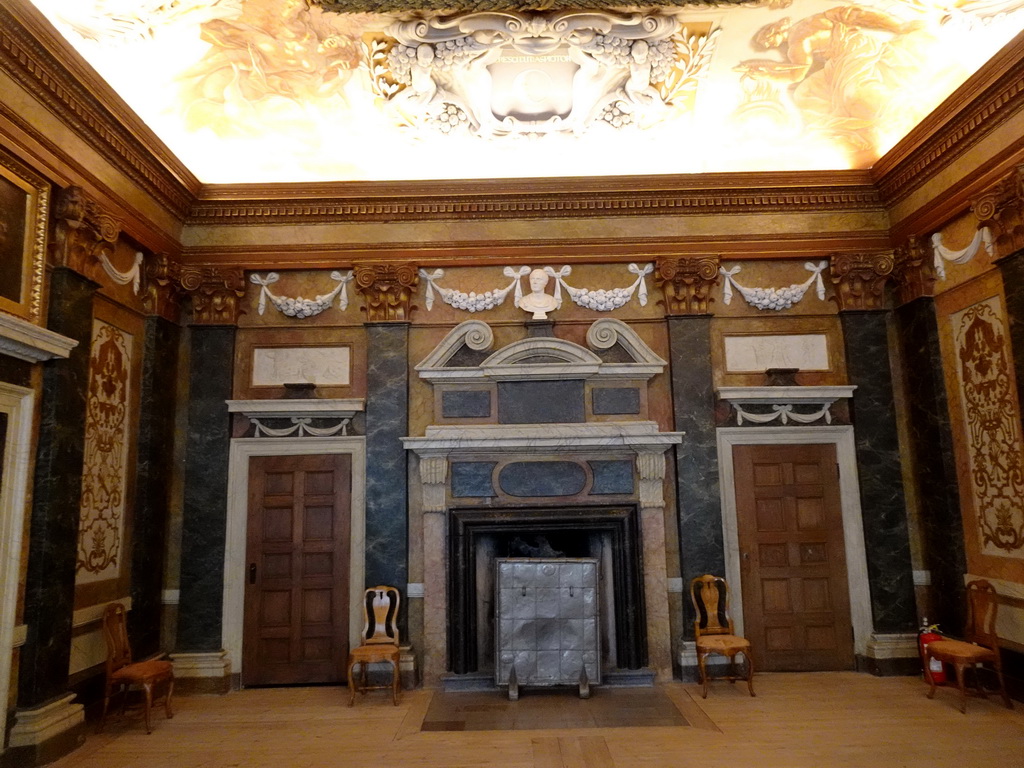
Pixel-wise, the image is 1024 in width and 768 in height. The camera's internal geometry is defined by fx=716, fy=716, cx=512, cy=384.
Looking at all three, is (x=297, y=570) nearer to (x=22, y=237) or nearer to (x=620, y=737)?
(x=620, y=737)

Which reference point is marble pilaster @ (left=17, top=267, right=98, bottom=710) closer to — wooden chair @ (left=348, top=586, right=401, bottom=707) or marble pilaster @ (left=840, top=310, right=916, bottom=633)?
wooden chair @ (left=348, top=586, right=401, bottom=707)

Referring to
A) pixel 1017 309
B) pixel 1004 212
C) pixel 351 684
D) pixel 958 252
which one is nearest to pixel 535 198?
pixel 958 252

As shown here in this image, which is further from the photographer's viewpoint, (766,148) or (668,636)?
(766,148)

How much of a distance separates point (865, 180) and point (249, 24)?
5.50 meters

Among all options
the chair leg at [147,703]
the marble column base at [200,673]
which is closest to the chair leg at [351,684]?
the marble column base at [200,673]

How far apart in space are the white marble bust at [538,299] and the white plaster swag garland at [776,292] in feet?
5.42

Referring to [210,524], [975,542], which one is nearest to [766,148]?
[975,542]

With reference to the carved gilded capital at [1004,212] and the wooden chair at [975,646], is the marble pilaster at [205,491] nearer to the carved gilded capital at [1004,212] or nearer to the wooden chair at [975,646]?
the wooden chair at [975,646]

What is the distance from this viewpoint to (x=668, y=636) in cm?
621

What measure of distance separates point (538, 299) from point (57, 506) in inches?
162

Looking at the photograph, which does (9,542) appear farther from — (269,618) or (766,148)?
(766,148)

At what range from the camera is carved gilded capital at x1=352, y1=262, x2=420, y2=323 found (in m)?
6.62

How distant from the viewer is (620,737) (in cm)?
478

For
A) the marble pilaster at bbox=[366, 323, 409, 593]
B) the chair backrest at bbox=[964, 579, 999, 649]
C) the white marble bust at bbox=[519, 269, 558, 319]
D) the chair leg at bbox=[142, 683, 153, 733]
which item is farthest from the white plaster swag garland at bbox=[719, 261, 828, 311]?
the chair leg at bbox=[142, 683, 153, 733]
